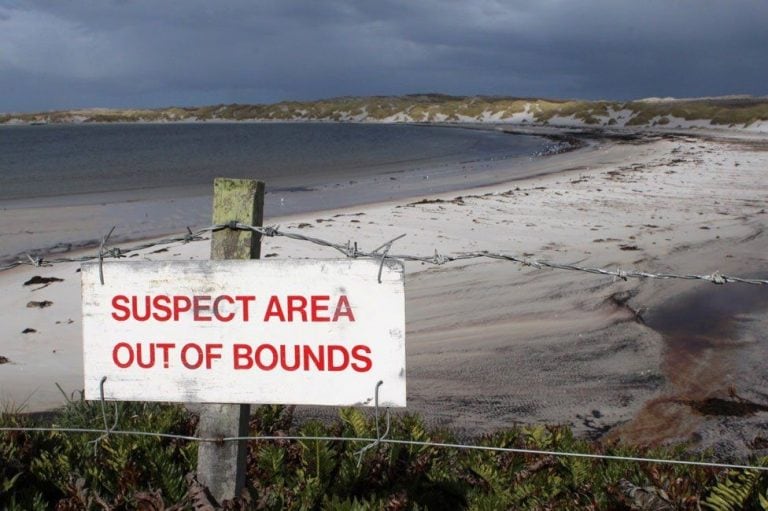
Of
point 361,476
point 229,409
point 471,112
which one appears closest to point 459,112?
point 471,112

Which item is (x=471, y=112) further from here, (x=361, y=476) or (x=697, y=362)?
(x=361, y=476)

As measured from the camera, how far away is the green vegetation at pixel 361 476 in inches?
122

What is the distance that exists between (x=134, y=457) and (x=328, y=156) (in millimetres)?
38737

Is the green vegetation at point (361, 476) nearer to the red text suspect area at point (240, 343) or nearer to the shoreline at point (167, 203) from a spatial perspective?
the red text suspect area at point (240, 343)

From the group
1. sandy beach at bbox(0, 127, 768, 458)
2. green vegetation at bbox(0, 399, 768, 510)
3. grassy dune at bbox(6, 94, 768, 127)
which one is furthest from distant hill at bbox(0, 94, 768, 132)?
green vegetation at bbox(0, 399, 768, 510)

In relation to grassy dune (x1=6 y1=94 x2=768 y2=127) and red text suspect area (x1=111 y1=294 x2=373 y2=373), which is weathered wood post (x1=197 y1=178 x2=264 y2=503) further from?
grassy dune (x1=6 y1=94 x2=768 y2=127)

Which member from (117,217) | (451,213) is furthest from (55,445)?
(117,217)

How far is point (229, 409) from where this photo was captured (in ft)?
9.31

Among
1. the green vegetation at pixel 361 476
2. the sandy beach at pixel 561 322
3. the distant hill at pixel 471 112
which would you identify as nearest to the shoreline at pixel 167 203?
the sandy beach at pixel 561 322

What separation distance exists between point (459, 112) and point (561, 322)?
9432 cm

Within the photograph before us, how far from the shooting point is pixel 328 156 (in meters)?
41.8

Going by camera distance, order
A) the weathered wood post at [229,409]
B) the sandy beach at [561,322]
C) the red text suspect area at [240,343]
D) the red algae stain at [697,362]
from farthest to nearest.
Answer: the sandy beach at [561,322]
the red algae stain at [697,362]
the weathered wood post at [229,409]
the red text suspect area at [240,343]

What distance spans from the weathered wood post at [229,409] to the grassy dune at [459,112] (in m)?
49.8

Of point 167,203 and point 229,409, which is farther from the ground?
point 229,409
